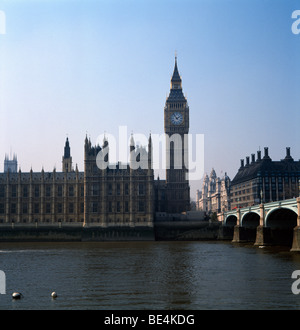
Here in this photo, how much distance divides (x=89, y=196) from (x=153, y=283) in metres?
85.3

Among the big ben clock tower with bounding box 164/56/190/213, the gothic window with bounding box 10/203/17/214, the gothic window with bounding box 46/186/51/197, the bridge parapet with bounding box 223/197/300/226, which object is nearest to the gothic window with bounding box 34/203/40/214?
the gothic window with bounding box 46/186/51/197

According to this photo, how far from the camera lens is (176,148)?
149 meters

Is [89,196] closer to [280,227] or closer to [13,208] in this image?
[13,208]

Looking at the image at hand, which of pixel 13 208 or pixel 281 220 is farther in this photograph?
pixel 13 208

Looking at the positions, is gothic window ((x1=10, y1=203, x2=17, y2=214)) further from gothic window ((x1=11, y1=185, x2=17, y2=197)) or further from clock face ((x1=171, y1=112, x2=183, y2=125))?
clock face ((x1=171, y1=112, x2=183, y2=125))

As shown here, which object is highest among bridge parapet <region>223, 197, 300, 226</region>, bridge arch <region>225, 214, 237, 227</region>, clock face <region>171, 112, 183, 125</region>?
clock face <region>171, 112, 183, 125</region>

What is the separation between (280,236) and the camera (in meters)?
87.2

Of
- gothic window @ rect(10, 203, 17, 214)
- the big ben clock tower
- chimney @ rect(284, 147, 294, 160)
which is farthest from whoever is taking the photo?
chimney @ rect(284, 147, 294, 160)

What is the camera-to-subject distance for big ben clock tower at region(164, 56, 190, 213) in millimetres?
141625

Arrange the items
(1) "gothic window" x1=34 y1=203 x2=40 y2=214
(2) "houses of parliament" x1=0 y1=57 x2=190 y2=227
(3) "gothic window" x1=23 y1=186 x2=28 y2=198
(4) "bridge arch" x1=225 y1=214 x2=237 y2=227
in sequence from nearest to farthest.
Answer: (4) "bridge arch" x1=225 y1=214 x2=237 y2=227
(2) "houses of parliament" x1=0 y1=57 x2=190 y2=227
(1) "gothic window" x1=34 y1=203 x2=40 y2=214
(3) "gothic window" x1=23 y1=186 x2=28 y2=198

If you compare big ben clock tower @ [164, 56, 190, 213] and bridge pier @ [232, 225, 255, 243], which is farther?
big ben clock tower @ [164, 56, 190, 213]

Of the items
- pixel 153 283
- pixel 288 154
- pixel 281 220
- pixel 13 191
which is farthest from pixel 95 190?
pixel 153 283

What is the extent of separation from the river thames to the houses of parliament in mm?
61201
